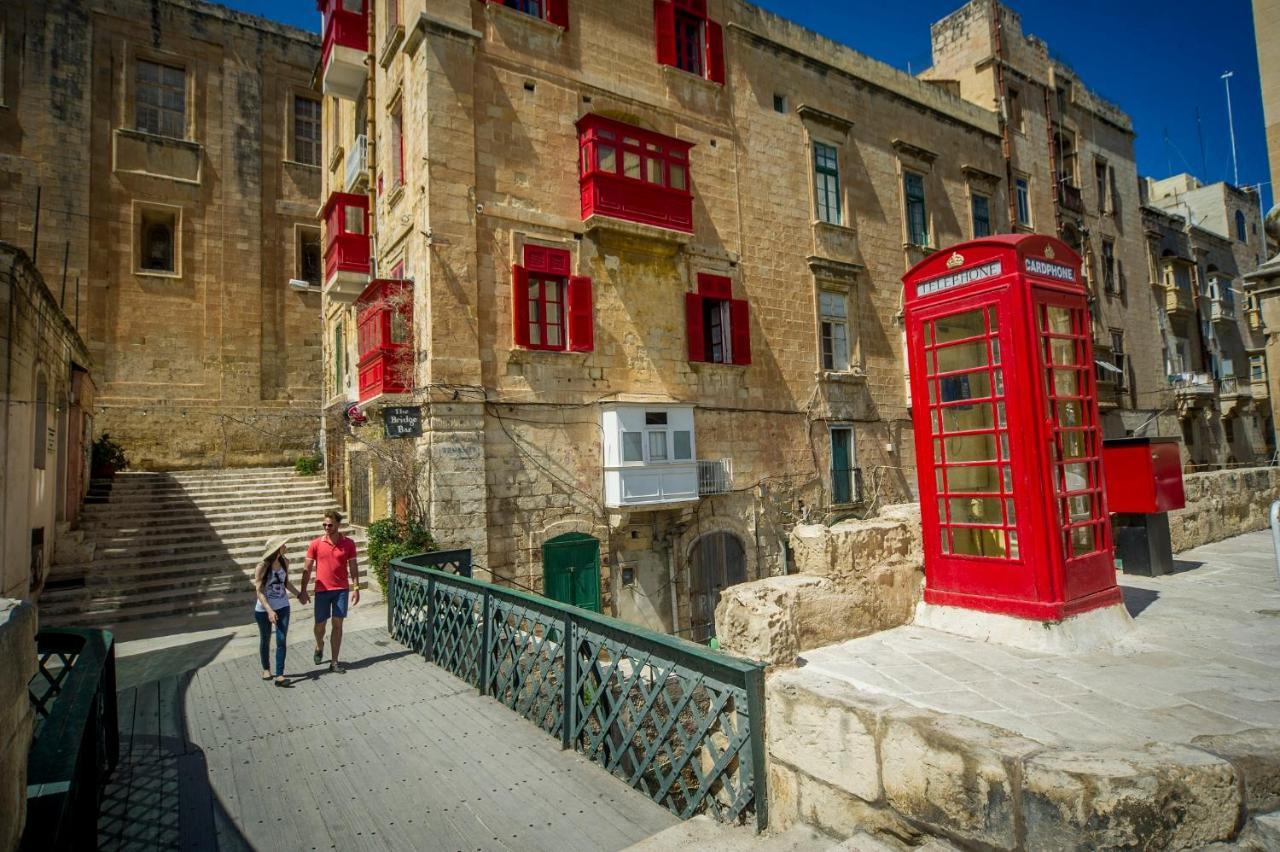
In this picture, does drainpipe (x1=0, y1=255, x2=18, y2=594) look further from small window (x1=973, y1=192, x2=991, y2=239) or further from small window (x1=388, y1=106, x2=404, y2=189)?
small window (x1=973, y1=192, x2=991, y2=239)

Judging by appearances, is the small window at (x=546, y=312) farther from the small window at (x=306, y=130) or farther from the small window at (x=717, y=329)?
the small window at (x=306, y=130)

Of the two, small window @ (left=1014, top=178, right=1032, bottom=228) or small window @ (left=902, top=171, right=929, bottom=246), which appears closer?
small window @ (left=902, top=171, right=929, bottom=246)

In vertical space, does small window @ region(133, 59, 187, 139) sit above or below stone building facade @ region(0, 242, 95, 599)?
above

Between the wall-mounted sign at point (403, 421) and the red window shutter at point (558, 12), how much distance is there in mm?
8651

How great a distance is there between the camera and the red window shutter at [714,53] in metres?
16.0

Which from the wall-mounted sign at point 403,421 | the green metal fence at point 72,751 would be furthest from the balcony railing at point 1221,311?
the green metal fence at point 72,751

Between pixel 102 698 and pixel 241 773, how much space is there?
3.65ft

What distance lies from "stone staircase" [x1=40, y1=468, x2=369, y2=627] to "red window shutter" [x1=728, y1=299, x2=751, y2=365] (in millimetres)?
9426

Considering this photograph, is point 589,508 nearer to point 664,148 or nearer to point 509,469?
point 509,469

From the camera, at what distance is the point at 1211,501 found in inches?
418

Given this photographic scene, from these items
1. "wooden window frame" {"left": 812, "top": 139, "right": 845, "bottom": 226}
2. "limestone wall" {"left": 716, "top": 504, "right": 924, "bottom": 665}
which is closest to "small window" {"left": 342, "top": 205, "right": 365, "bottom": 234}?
"wooden window frame" {"left": 812, "top": 139, "right": 845, "bottom": 226}

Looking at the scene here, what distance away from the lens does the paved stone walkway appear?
12.3 ft

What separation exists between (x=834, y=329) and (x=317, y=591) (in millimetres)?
14689

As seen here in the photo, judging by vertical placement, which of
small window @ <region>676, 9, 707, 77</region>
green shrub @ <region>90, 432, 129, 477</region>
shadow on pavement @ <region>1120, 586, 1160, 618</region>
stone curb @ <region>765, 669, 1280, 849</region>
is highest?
small window @ <region>676, 9, 707, 77</region>
